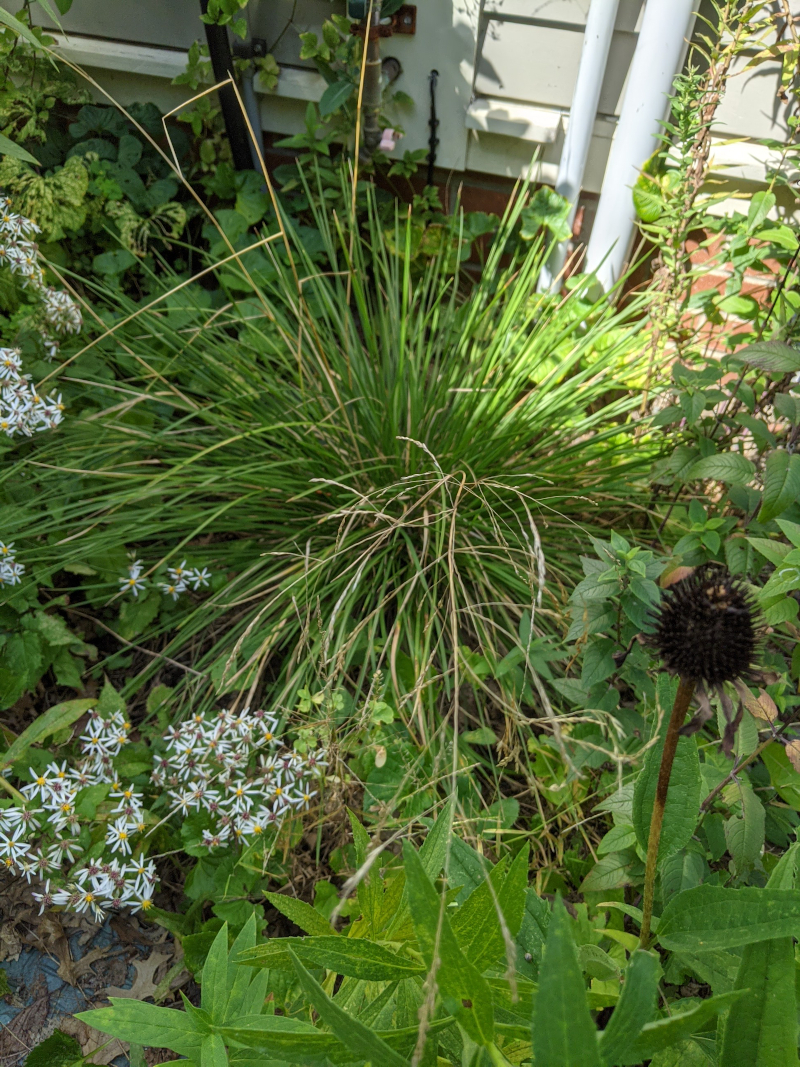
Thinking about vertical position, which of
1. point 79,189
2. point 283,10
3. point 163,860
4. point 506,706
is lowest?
point 163,860

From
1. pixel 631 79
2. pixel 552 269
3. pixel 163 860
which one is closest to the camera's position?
pixel 163 860

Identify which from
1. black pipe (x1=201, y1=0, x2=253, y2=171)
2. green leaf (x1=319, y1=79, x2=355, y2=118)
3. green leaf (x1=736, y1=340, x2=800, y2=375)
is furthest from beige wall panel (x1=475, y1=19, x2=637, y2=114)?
green leaf (x1=736, y1=340, x2=800, y2=375)

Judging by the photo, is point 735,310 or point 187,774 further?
point 735,310

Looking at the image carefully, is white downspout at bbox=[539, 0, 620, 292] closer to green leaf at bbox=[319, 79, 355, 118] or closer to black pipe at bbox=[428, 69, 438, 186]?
black pipe at bbox=[428, 69, 438, 186]

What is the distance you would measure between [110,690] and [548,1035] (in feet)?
4.19

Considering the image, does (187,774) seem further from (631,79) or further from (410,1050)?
(631,79)

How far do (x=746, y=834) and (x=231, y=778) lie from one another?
838 millimetres

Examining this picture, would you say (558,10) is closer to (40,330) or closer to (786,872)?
(40,330)

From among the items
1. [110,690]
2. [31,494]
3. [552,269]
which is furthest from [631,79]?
[110,690]

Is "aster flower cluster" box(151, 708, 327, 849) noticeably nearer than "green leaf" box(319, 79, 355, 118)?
Yes

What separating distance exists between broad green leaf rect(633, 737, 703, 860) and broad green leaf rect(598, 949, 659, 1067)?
0.22m

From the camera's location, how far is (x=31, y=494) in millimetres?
1737

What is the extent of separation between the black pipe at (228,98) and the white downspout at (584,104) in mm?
1017

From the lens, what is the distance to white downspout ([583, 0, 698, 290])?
1977mm
